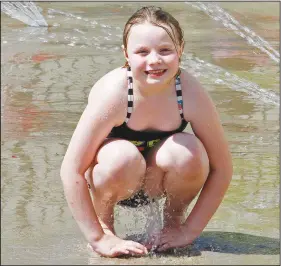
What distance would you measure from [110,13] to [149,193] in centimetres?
635

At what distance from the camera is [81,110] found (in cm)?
630

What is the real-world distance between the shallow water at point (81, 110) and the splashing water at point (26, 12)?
113mm

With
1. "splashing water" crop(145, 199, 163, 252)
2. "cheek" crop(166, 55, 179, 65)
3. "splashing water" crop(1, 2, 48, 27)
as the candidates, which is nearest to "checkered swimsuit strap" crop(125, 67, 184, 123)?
"cheek" crop(166, 55, 179, 65)

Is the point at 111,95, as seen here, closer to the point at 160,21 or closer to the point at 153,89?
the point at 153,89

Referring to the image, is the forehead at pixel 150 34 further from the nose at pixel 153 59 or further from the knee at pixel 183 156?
the knee at pixel 183 156

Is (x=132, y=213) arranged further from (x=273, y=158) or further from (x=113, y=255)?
(x=273, y=158)

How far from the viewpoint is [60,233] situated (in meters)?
4.14

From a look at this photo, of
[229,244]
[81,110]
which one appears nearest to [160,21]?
[229,244]

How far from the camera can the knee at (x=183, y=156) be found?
3689 millimetres

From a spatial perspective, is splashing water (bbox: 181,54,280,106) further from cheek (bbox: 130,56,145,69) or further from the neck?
cheek (bbox: 130,56,145,69)

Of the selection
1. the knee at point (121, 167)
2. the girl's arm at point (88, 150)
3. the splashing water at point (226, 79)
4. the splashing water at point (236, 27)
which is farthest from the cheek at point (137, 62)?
the splashing water at point (236, 27)

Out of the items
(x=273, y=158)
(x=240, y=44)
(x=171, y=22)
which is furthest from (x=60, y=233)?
(x=240, y=44)

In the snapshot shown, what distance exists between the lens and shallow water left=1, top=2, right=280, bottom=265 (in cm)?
398

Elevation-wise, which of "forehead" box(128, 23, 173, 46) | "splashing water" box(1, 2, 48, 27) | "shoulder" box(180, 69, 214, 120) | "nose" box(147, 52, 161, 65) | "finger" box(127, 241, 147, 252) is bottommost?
"splashing water" box(1, 2, 48, 27)
